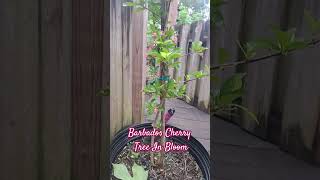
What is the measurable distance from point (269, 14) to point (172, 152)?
1.08ft

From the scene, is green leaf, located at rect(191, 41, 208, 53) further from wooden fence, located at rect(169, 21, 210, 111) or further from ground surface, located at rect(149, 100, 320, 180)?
ground surface, located at rect(149, 100, 320, 180)

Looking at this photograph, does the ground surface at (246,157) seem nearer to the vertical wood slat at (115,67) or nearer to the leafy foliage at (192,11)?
the leafy foliage at (192,11)

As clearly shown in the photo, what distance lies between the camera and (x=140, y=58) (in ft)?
2.40

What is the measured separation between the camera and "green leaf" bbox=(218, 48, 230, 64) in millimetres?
404

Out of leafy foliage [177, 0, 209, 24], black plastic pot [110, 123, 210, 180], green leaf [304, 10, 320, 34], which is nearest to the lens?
green leaf [304, 10, 320, 34]
